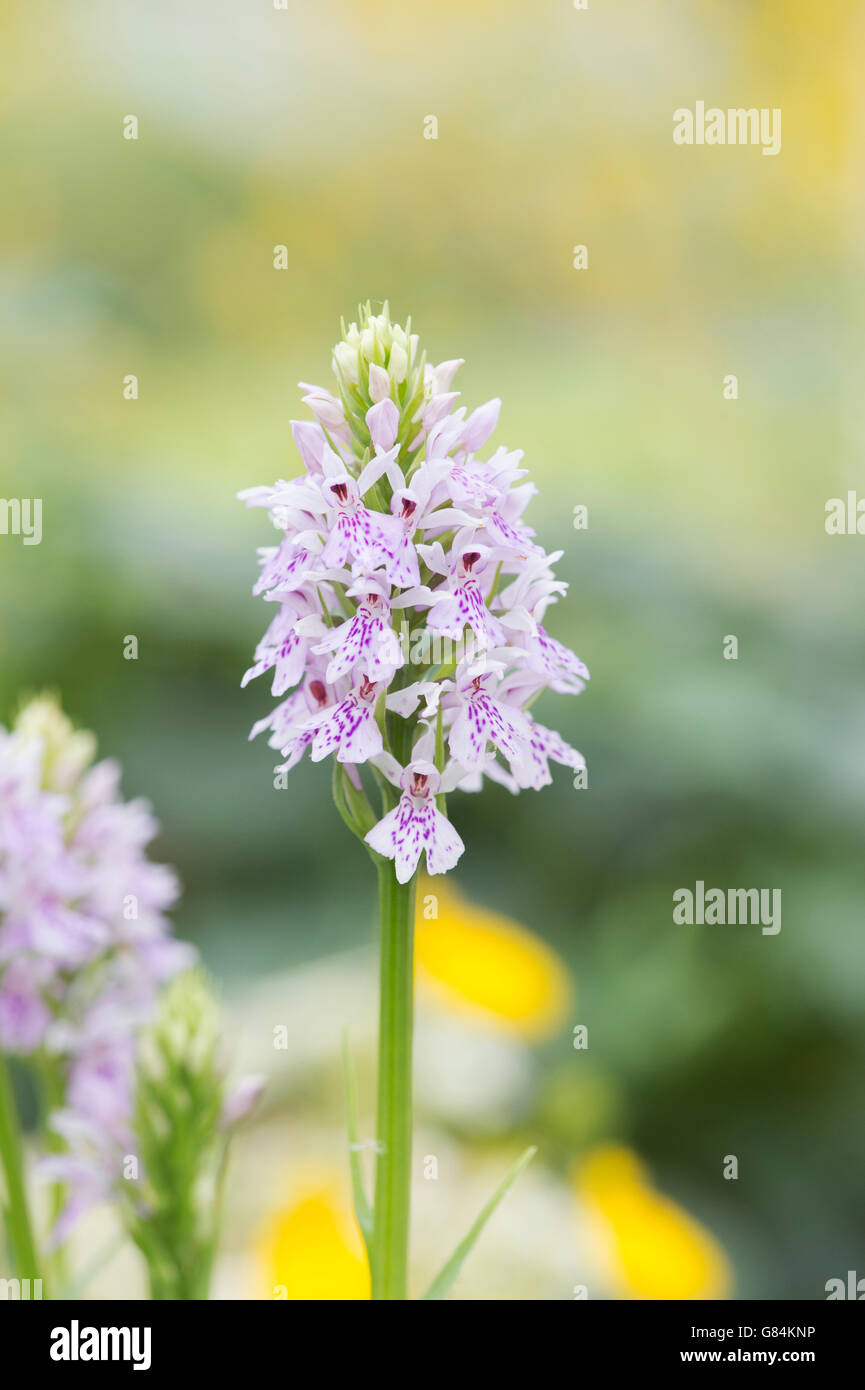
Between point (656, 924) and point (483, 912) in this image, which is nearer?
point (656, 924)

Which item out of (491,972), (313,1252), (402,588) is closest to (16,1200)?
(402,588)

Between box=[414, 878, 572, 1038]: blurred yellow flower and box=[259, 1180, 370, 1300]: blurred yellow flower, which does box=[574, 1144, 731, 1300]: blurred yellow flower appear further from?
box=[259, 1180, 370, 1300]: blurred yellow flower

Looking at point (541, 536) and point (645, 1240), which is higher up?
point (541, 536)

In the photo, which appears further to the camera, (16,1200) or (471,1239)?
(16,1200)

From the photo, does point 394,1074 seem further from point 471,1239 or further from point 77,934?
point 77,934

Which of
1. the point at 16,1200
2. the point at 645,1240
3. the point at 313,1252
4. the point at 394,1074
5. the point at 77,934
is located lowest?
the point at 645,1240
